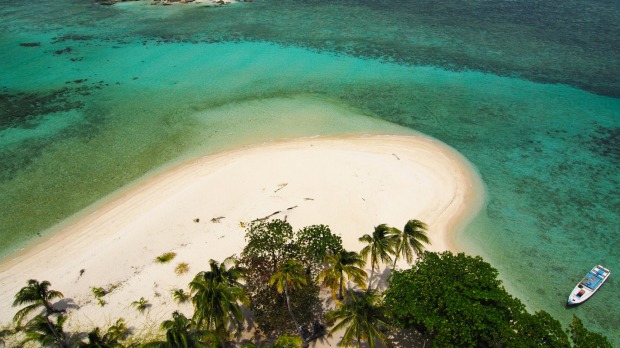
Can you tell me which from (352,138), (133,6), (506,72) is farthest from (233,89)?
(133,6)

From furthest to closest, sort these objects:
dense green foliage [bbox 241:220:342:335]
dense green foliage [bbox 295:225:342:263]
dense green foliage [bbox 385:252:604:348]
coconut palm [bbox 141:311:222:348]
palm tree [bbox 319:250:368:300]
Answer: dense green foliage [bbox 295:225:342:263] < dense green foliage [bbox 241:220:342:335] < palm tree [bbox 319:250:368:300] < dense green foliage [bbox 385:252:604:348] < coconut palm [bbox 141:311:222:348]

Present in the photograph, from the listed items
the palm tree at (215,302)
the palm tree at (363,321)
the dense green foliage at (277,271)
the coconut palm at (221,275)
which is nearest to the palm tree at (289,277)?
the dense green foliage at (277,271)

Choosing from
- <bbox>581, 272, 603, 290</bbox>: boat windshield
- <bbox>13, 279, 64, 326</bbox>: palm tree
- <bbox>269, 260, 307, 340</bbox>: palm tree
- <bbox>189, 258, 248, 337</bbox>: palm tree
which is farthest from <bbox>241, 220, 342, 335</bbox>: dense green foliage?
<bbox>581, 272, 603, 290</bbox>: boat windshield

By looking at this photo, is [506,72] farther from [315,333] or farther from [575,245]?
[315,333]

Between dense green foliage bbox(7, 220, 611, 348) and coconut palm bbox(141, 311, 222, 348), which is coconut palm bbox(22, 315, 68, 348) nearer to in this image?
dense green foliage bbox(7, 220, 611, 348)

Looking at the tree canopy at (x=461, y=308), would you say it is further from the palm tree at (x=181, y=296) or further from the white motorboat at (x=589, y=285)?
the palm tree at (x=181, y=296)

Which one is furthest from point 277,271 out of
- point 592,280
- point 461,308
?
point 592,280

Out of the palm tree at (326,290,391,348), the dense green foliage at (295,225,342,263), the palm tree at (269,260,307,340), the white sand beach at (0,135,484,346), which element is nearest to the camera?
the palm tree at (326,290,391,348)
